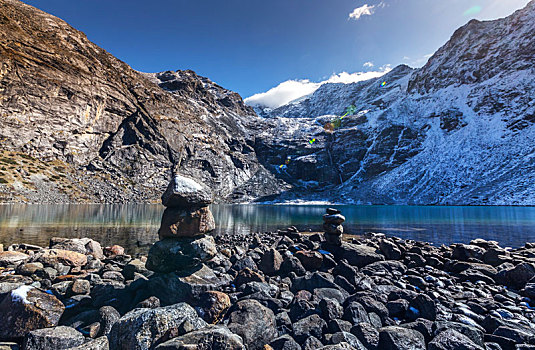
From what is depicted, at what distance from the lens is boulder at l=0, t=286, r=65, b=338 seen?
20.5 ft

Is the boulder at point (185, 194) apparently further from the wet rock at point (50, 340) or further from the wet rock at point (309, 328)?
the wet rock at point (309, 328)

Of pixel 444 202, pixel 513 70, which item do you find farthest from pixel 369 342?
pixel 513 70

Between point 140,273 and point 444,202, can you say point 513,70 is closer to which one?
point 444,202

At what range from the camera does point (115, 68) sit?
14312 centimetres

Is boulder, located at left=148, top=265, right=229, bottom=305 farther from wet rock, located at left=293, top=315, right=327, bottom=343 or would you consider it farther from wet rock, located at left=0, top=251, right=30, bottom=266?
wet rock, located at left=0, top=251, right=30, bottom=266

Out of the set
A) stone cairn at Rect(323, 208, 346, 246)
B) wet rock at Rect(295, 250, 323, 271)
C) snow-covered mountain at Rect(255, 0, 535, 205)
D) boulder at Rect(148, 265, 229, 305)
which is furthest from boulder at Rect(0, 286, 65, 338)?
snow-covered mountain at Rect(255, 0, 535, 205)

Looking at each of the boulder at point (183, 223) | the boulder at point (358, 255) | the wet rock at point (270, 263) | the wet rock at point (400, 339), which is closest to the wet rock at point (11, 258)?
the boulder at point (183, 223)

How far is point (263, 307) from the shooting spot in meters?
7.99

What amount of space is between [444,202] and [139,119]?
540 ft

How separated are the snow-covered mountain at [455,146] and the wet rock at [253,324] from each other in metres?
141

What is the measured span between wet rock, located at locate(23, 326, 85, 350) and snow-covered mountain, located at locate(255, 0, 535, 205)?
145m

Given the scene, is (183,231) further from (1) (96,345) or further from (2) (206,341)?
(2) (206,341)

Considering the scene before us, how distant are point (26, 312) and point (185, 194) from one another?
5569mm

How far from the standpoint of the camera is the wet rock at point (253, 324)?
6812 mm
